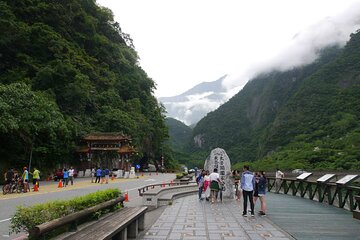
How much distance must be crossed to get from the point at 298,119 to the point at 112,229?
90574 millimetres

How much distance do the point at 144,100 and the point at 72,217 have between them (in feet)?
193

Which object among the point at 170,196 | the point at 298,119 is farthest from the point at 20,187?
the point at 298,119

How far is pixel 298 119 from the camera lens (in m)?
90.2

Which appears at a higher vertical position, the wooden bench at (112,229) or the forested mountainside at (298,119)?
the forested mountainside at (298,119)

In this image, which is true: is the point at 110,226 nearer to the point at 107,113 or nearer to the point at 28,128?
the point at 28,128

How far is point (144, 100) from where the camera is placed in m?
63.4

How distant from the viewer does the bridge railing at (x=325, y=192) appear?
35.5 ft

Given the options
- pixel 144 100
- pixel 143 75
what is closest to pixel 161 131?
pixel 144 100

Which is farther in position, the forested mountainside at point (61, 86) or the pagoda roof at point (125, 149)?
A: the pagoda roof at point (125, 149)

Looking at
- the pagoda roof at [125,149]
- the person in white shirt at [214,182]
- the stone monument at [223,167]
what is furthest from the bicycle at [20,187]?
the pagoda roof at [125,149]

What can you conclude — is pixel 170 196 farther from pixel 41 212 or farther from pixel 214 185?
pixel 41 212

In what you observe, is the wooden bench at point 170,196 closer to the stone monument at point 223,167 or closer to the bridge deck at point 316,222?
the stone monument at point 223,167

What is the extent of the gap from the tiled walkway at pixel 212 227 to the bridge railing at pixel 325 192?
2.94 m

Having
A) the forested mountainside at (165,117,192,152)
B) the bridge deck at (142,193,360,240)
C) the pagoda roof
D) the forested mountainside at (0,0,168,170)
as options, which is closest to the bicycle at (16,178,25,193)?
the forested mountainside at (0,0,168,170)
